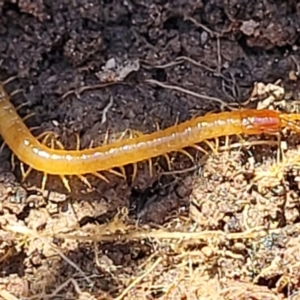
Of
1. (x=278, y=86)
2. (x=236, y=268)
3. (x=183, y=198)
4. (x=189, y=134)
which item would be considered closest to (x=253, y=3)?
(x=278, y=86)

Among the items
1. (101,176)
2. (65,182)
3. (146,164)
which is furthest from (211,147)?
(65,182)

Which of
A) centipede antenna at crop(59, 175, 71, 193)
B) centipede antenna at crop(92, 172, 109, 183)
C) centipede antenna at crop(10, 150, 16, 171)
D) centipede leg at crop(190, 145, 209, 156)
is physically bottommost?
centipede antenna at crop(59, 175, 71, 193)

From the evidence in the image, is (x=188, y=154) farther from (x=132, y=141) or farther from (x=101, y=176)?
(x=101, y=176)

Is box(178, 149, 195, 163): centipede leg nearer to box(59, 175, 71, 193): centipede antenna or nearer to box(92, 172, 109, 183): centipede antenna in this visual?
box(92, 172, 109, 183): centipede antenna

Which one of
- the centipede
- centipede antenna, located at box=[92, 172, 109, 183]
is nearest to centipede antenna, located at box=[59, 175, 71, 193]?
the centipede

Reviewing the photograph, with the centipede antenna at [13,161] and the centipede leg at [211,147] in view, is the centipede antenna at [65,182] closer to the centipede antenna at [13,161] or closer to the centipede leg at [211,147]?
the centipede antenna at [13,161]

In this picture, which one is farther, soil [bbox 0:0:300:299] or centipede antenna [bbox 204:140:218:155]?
centipede antenna [bbox 204:140:218:155]
